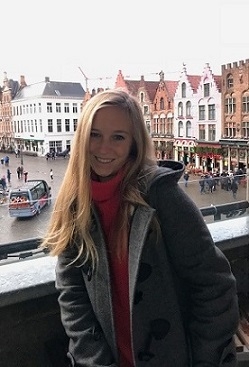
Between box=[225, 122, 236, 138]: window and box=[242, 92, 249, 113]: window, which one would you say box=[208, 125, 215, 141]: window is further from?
box=[242, 92, 249, 113]: window

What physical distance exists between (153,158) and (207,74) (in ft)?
27.7

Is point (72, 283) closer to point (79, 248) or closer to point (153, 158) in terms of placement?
point (79, 248)

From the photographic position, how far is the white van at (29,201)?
100 cm

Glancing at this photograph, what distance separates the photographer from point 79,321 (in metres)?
0.59

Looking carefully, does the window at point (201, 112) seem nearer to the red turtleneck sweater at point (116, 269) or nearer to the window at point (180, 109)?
the window at point (180, 109)

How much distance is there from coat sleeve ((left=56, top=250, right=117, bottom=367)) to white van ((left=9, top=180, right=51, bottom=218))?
309mm

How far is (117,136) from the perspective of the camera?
1.92 feet

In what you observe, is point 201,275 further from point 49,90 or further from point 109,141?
point 49,90

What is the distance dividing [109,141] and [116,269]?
0.19 metres

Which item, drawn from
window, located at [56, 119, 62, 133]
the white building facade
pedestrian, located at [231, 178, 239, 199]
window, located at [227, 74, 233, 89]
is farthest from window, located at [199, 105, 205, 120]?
pedestrian, located at [231, 178, 239, 199]

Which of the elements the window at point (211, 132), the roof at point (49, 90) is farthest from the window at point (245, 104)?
the roof at point (49, 90)

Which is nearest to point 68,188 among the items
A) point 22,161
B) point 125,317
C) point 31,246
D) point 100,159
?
point 100,159

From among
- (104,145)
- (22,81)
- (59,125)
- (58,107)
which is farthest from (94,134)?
(22,81)

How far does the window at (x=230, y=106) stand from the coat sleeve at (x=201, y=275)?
24.1 ft
